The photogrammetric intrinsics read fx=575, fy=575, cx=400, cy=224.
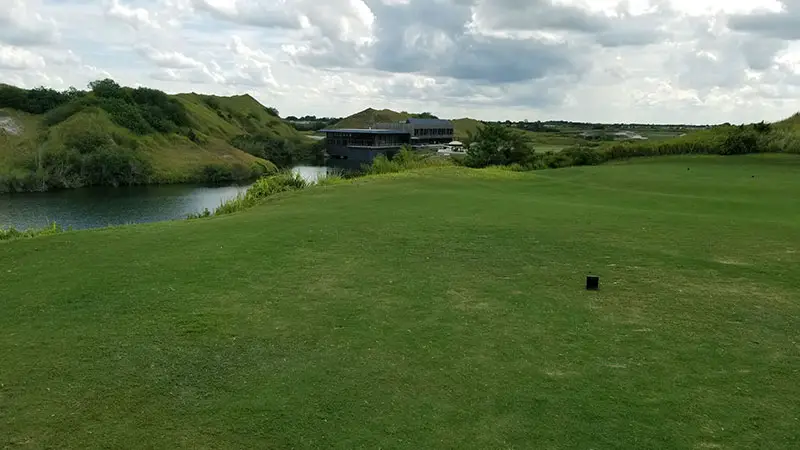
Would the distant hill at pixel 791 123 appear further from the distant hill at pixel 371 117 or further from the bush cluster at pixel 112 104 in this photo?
the distant hill at pixel 371 117

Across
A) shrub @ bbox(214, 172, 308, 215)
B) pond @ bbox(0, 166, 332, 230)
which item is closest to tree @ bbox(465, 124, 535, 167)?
pond @ bbox(0, 166, 332, 230)

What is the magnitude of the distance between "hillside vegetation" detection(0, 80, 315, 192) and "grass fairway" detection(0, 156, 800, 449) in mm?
64260

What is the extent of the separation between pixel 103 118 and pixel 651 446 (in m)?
94.8

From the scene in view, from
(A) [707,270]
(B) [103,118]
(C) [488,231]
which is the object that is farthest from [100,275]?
(B) [103,118]

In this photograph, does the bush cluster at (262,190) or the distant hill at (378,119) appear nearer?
the bush cluster at (262,190)

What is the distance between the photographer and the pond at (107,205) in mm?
44469

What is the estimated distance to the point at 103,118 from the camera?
283 ft

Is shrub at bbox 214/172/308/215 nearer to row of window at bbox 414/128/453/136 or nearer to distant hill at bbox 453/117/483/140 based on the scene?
row of window at bbox 414/128/453/136

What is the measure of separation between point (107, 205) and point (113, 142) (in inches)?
1171

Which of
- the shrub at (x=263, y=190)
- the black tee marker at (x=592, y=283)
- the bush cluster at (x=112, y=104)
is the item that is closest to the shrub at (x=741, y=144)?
the shrub at (x=263, y=190)

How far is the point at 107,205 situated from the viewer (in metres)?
55.6

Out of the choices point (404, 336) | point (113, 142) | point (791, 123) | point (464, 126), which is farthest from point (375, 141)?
point (404, 336)

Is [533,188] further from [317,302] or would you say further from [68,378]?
[68,378]

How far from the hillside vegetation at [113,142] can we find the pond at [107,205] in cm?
363
